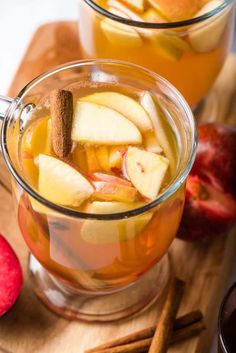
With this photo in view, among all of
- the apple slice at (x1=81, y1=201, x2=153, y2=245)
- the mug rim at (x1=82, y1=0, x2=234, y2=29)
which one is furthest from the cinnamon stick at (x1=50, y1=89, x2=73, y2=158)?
the mug rim at (x1=82, y1=0, x2=234, y2=29)

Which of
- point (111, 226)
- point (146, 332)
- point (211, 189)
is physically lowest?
point (146, 332)

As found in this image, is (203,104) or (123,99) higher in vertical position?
(123,99)

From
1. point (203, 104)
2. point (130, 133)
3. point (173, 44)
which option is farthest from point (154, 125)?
point (203, 104)

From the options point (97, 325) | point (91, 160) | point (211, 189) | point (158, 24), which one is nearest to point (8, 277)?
point (97, 325)

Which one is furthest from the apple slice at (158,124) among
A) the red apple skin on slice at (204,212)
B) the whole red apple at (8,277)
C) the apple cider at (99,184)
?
the whole red apple at (8,277)

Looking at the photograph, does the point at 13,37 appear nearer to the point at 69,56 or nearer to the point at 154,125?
the point at 69,56

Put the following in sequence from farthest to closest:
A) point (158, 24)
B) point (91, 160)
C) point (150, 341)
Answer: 1. point (158, 24)
2. point (150, 341)
3. point (91, 160)

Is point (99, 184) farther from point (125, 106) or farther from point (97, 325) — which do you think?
point (97, 325)
